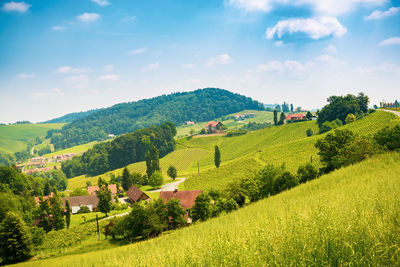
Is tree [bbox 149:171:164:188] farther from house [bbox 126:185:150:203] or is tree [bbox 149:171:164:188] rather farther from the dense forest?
the dense forest

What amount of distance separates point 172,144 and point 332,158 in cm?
11294

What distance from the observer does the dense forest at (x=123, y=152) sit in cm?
Result: 14738

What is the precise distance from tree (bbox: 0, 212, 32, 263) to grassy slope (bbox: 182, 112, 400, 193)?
36.4m

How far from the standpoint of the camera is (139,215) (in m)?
36.6

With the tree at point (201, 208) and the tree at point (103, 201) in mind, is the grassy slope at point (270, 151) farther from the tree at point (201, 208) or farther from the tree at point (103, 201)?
the tree at point (103, 201)

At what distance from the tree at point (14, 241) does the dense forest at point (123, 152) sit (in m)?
106

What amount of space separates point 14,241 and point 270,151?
70.9 m

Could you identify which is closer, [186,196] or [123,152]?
[186,196]

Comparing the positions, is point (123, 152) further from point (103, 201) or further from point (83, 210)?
point (103, 201)

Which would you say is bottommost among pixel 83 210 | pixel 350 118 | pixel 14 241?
pixel 83 210

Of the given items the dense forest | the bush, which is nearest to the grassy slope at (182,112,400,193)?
the bush

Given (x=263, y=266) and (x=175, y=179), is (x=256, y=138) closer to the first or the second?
(x=175, y=179)

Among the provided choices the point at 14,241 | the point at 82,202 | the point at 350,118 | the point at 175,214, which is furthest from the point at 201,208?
the point at 350,118

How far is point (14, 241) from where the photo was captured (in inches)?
1433
